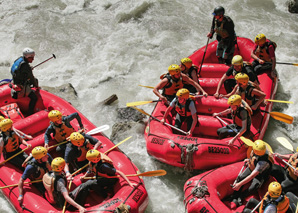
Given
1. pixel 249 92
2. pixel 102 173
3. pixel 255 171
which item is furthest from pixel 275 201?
pixel 102 173

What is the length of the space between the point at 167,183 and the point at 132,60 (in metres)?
4.21

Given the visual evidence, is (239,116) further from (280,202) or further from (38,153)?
(38,153)

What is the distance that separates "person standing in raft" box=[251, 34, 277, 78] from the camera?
6504 millimetres

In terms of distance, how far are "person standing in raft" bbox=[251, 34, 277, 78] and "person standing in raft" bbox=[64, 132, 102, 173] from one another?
132 inches

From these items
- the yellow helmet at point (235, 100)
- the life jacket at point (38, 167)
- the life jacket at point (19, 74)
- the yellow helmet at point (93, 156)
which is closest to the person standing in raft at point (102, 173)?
the yellow helmet at point (93, 156)

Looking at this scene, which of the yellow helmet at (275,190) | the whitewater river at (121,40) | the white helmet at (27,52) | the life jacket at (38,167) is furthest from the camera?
the whitewater river at (121,40)

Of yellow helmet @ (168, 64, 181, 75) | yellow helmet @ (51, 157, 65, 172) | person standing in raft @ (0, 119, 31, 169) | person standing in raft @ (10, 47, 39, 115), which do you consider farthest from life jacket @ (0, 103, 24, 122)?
yellow helmet @ (168, 64, 181, 75)

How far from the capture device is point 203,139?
557cm

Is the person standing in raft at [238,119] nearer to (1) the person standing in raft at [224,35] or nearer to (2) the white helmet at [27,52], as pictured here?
(1) the person standing in raft at [224,35]

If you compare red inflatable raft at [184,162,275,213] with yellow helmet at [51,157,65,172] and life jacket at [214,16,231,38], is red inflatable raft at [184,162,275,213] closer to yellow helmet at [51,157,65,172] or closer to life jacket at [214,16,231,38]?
yellow helmet at [51,157,65,172]

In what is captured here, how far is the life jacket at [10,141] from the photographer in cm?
526

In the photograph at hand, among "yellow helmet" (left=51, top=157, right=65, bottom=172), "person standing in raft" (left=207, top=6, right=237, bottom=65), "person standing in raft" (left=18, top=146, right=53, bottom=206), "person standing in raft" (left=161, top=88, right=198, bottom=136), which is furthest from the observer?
"person standing in raft" (left=207, top=6, right=237, bottom=65)

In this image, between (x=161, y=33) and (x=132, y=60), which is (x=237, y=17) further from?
(x=132, y=60)

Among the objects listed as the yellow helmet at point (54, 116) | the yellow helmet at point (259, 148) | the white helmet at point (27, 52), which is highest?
the white helmet at point (27, 52)
